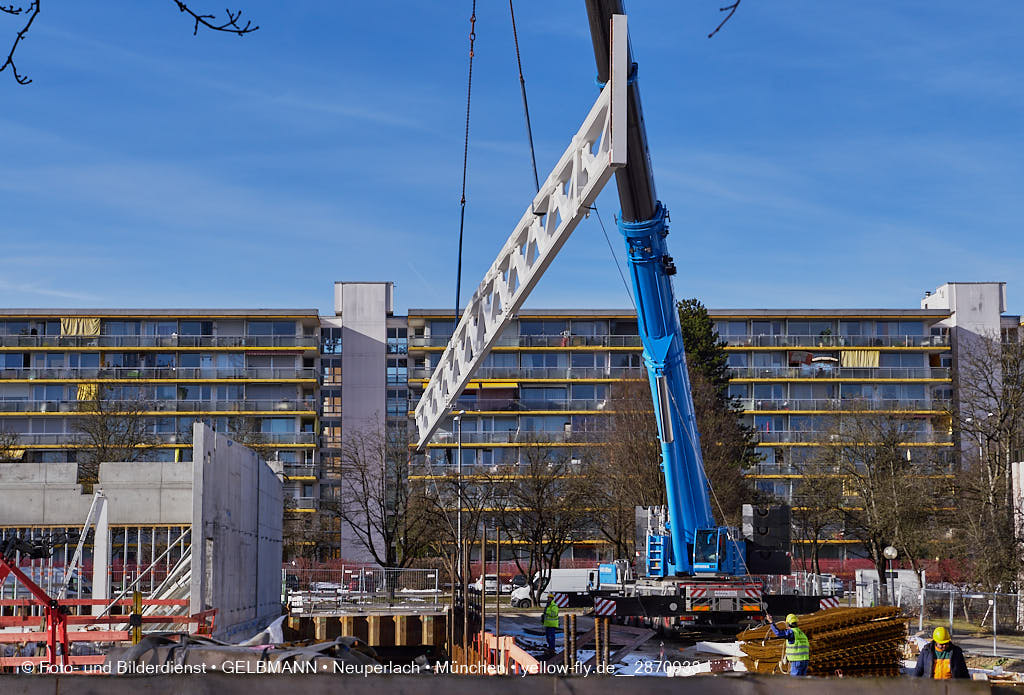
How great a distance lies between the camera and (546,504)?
58844 mm

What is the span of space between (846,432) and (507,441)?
2786 centimetres

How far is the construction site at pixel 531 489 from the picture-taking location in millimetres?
Result: 15953

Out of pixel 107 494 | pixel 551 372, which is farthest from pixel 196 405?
pixel 107 494

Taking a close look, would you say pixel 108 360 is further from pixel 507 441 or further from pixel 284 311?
pixel 507 441

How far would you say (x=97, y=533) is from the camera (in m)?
26.7

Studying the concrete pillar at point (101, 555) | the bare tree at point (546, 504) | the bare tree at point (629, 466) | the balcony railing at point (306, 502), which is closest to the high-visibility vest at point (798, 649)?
the concrete pillar at point (101, 555)

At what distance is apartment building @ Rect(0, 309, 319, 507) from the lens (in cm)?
8231

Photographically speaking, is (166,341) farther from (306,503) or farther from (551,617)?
(551,617)

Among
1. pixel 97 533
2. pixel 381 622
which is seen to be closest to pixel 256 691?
pixel 97 533

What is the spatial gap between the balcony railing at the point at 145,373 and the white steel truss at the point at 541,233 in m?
64.8

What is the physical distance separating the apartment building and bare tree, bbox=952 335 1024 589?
49.2 metres

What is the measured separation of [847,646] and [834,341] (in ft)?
227

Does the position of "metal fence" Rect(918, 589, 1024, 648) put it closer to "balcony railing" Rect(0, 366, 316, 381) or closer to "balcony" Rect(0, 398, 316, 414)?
"balcony" Rect(0, 398, 316, 414)

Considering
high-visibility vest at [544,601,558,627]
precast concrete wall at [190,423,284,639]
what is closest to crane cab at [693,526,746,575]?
high-visibility vest at [544,601,558,627]
